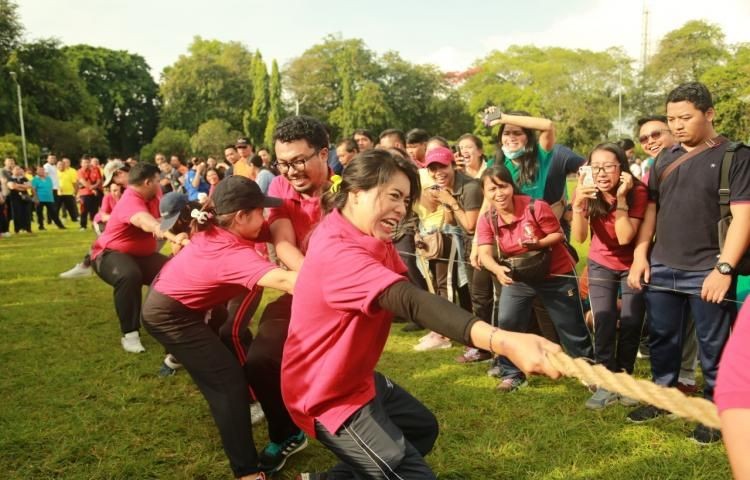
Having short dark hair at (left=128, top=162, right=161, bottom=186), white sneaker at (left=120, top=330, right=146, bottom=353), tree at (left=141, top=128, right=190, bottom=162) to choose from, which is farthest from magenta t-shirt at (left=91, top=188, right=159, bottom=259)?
tree at (left=141, top=128, right=190, bottom=162)

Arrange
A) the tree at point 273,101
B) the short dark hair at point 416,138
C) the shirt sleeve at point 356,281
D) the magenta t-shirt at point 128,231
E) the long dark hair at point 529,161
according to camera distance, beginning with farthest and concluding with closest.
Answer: the tree at point 273,101 → the short dark hair at point 416,138 → the magenta t-shirt at point 128,231 → the long dark hair at point 529,161 → the shirt sleeve at point 356,281

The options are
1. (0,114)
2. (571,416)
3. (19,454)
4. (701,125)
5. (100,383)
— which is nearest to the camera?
(701,125)

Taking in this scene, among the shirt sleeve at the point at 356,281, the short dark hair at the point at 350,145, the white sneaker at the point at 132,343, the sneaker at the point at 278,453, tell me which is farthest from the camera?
the short dark hair at the point at 350,145

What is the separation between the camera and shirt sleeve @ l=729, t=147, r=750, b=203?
338cm

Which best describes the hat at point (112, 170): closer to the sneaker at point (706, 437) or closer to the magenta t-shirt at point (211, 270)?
the magenta t-shirt at point (211, 270)

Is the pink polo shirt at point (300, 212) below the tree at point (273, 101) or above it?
below

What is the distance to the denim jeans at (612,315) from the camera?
4.12 metres

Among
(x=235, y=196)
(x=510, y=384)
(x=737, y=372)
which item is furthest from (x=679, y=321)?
(x=235, y=196)

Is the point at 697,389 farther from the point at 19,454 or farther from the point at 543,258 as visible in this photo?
the point at 19,454

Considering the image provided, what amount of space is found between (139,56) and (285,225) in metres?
74.1

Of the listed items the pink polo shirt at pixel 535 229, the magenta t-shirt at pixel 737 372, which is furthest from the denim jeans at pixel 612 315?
the magenta t-shirt at pixel 737 372

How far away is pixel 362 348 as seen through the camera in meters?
2.25

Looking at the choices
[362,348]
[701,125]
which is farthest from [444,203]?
[362,348]

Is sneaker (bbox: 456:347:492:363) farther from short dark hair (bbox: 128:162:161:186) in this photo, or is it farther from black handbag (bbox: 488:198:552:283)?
A: short dark hair (bbox: 128:162:161:186)
